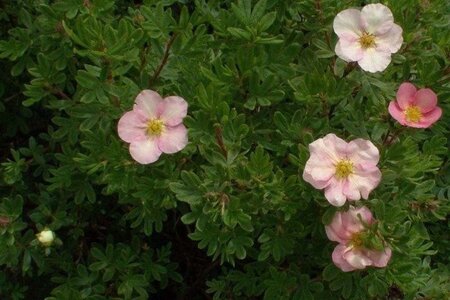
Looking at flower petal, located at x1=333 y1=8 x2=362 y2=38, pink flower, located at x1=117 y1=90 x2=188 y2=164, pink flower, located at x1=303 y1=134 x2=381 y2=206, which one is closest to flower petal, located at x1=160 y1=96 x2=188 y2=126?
pink flower, located at x1=117 y1=90 x2=188 y2=164

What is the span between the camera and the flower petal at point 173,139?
1.99 meters

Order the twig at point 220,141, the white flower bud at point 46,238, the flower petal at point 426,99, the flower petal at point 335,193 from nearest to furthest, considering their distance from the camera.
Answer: the flower petal at point 335,193 < the twig at point 220,141 < the flower petal at point 426,99 < the white flower bud at point 46,238

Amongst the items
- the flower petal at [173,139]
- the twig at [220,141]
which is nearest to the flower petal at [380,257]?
the twig at [220,141]

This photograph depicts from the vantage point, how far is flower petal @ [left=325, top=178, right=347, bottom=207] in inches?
73.3

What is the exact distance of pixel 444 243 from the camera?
2.62 metres

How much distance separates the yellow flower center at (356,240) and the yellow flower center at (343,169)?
16 centimetres

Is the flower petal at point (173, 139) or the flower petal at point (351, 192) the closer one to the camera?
the flower petal at point (351, 192)

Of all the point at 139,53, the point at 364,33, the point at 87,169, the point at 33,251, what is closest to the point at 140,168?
the point at 87,169

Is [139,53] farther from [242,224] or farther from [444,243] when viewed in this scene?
[444,243]

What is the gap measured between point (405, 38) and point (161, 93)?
0.73m

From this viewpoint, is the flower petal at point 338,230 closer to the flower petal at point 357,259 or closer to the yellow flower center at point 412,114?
the flower petal at point 357,259

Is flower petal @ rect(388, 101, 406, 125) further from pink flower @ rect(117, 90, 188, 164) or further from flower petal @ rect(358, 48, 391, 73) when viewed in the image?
pink flower @ rect(117, 90, 188, 164)

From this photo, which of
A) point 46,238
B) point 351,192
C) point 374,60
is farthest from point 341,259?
point 46,238

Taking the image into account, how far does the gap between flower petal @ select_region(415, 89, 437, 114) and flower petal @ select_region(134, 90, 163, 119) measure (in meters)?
0.75
